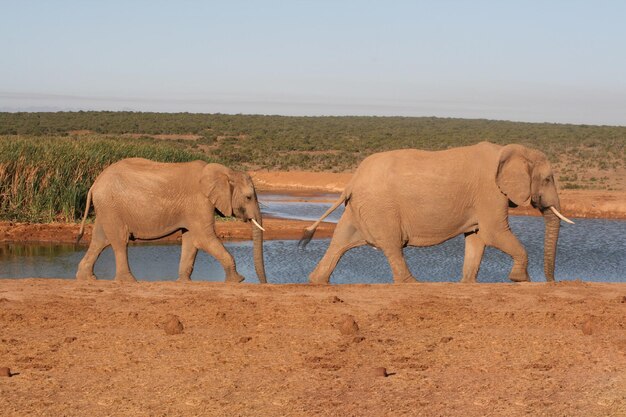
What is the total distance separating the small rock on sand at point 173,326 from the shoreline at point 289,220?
42.7 ft

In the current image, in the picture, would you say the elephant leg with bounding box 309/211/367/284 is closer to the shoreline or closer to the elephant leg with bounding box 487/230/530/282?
the elephant leg with bounding box 487/230/530/282

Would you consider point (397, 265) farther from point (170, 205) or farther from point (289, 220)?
point (289, 220)

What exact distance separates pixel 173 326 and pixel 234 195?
4.40 meters

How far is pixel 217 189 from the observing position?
533 inches

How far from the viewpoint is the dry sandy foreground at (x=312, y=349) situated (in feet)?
24.2

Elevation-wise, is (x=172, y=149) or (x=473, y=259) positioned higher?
(x=473, y=259)

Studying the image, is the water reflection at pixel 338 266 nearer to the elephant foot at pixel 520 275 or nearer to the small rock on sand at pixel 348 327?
the elephant foot at pixel 520 275

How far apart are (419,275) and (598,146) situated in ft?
186

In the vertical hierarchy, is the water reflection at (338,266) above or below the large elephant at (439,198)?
below

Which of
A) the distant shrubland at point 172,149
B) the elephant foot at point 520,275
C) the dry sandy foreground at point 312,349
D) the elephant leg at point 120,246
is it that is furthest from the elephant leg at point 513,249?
the distant shrubland at point 172,149

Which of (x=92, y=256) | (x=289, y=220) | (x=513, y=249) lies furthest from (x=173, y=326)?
(x=289, y=220)

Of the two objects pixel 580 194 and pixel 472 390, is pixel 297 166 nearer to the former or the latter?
pixel 580 194

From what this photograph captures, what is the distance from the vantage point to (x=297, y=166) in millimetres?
53469

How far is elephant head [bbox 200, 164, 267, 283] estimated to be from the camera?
13531 mm
